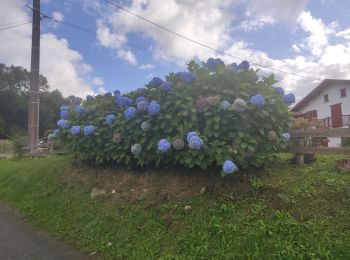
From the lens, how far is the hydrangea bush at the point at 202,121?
4895 mm

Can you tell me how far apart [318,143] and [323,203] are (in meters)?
2.50

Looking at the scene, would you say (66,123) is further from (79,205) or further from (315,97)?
(315,97)

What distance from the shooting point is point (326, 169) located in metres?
5.10

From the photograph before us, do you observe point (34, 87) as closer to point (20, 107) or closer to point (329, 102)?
point (329, 102)

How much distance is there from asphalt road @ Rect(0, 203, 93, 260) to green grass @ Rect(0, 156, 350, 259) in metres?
0.18

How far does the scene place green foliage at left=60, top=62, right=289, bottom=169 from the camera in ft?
16.1

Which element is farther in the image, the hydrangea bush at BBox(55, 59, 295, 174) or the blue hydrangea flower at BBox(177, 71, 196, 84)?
the blue hydrangea flower at BBox(177, 71, 196, 84)

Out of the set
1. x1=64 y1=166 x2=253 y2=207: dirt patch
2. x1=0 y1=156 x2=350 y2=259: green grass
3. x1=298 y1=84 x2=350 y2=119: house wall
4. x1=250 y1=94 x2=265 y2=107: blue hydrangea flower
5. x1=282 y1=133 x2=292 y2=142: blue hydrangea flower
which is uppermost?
x1=298 y1=84 x2=350 y2=119: house wall

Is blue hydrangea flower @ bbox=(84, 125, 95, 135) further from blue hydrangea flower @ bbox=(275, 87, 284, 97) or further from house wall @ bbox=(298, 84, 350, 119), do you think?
house wall @ bbox=(298, 84, 350, 119)

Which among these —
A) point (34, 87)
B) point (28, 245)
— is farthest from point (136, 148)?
point (34, 87)

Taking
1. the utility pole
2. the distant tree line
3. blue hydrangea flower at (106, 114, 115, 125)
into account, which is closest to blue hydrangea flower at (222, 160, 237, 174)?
blue hydrangea flower at (106, 114, 115, 125)

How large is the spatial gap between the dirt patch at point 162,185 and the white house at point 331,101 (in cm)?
1956

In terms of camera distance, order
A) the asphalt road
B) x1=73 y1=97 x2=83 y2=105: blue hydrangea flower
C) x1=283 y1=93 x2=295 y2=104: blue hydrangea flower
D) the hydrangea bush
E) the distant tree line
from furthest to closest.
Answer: the distant tree line < x1=73 y1=97 x2=83 y2=105: blue hydrangea flower < x1=283 y1=93 x2=295 y2=104: blue hydrangea flower < the hydrangea bush < the asphalt road

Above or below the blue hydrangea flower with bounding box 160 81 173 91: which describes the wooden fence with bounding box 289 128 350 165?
below
